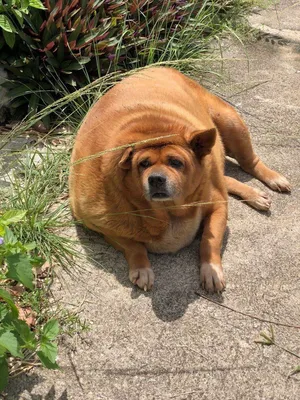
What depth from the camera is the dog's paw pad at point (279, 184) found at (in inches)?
180

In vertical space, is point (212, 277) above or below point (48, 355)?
below

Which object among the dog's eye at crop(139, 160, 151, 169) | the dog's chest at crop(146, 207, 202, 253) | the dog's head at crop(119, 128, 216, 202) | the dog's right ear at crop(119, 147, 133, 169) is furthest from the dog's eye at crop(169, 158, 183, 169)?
the dog's chest at crop(146, 207, 202, 253)

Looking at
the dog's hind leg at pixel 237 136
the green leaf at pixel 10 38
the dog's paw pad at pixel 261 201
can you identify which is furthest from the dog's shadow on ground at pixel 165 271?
the green leaf at pixel 10 38

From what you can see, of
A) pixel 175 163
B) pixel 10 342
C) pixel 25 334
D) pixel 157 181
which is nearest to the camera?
pixel 10 342

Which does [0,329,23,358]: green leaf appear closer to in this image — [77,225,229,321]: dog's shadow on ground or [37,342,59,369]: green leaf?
[37,342,59,369]: green leaf

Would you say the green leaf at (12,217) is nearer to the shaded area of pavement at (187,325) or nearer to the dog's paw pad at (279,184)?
the shaded area of pavement at (187,325)

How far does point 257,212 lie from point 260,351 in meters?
1.32

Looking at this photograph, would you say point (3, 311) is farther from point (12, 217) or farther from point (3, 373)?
point (12, 217)

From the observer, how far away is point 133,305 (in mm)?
3615

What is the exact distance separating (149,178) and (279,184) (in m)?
1.57

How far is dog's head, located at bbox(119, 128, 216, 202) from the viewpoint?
11.2ft

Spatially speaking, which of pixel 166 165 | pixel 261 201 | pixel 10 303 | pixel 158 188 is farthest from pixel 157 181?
pixel 261 201

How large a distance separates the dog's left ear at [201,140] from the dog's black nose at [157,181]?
1.08 ft

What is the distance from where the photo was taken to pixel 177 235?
390cm
